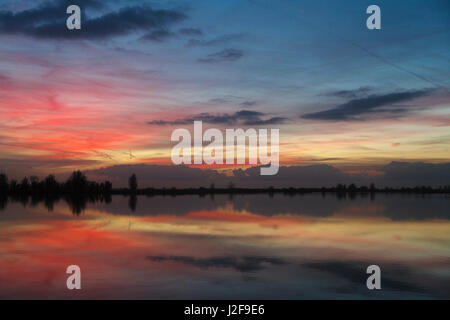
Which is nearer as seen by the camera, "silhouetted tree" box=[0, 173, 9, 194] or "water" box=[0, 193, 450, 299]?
"water" box=[0, 193, 450, 299]

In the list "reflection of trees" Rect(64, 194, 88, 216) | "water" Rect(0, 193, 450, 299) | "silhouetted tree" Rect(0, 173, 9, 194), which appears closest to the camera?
"water" Rect(0, 193, 450, 299)

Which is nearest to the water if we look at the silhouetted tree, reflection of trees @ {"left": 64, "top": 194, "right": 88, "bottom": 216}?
reflection of trees @ {"left": 64, "top": 194, "right": 88, "bottom": 216}

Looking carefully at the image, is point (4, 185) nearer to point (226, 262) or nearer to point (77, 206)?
point (77, 206)

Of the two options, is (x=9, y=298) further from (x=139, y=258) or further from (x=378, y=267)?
(x=378, y=267)

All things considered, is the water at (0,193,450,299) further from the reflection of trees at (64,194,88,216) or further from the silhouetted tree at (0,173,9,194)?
the silhouetted tree at (0,173,9,194)

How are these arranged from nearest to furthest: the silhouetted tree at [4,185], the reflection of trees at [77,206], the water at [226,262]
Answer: the water at [226,262], the reflection of trees at [77,206], the silhouetted tree at [4,185]

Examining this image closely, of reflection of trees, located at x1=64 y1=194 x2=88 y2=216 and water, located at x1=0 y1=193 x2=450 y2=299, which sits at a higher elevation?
water, located at x1=0 y1=193 x2=450 y2=299

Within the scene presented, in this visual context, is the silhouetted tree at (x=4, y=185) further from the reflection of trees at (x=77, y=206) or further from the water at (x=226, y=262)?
the water at (x=226, y=262)

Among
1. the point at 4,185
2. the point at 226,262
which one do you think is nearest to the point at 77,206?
the point at 226,262

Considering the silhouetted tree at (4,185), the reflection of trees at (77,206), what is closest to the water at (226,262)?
the reflection of trees at (77,206)

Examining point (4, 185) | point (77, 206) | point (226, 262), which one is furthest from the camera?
point (4, 185)

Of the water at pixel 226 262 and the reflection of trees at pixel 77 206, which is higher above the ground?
the water at pixel 226 262
